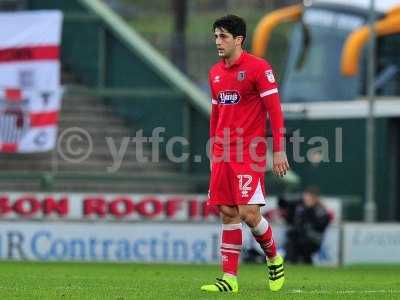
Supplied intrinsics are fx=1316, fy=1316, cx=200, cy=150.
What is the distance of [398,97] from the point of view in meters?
34.2

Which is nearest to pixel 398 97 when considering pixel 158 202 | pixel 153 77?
pixel 153 77

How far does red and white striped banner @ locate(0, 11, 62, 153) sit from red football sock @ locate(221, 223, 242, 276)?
14481mm

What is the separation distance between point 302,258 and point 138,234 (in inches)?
120

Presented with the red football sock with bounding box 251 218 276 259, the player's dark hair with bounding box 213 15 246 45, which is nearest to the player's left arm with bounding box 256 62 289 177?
the player's dark hair with bounding box 213 15 246 45

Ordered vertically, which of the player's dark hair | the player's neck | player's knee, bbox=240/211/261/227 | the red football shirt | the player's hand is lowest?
player's knee, bbox=240/211/261/227

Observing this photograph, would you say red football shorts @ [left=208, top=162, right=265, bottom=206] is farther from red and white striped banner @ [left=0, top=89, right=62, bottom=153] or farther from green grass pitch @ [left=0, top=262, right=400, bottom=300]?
red and white striped banner @ [left=0, top=89, right=62, bottom=153]

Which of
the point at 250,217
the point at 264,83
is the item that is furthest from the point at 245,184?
the point at 264,83

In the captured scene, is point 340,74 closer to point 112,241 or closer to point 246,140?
point 112,241

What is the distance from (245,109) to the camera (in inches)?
449

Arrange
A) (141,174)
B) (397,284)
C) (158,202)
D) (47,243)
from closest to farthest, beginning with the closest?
(397,284) → (47,243) → (158,202) → (141,174)

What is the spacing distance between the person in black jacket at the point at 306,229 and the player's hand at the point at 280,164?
12.5 m

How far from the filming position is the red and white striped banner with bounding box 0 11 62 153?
84.4ft

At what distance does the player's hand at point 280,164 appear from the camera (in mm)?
11203

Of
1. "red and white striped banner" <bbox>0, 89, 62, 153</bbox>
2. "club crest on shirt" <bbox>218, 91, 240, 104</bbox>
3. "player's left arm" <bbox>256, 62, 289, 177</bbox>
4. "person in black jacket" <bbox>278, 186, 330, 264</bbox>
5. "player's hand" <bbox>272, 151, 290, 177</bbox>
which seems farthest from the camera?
"red and white striped banner" <bbox>0, 89, 62, 153</bbox>
